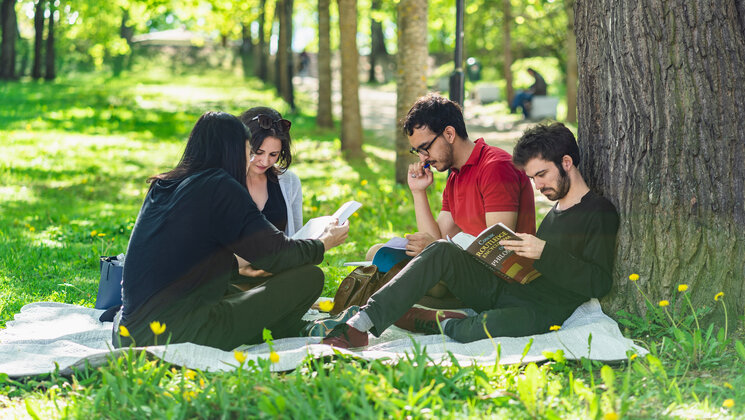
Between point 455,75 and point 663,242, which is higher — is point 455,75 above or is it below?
above

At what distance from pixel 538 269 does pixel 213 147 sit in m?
1.82

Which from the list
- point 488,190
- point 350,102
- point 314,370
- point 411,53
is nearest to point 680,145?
point 488,190

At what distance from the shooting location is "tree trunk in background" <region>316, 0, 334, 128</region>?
15914 mm

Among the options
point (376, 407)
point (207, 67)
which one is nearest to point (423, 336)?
point (376, 407)

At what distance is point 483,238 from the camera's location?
418 cm

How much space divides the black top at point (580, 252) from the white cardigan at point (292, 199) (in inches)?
64.1

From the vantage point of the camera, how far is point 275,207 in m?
5.34

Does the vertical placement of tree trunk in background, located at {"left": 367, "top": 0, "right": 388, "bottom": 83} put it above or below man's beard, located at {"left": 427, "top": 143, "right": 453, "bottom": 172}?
above

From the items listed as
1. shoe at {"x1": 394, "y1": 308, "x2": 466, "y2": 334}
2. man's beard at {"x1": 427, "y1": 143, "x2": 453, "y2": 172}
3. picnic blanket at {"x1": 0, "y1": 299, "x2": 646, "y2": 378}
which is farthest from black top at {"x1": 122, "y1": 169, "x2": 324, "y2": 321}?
man's beard at {"x1": 427, "y1": 143, "x2": 453, "y2": 172}

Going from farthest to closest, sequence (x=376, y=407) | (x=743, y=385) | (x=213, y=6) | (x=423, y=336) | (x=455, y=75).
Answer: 1. (x=213, y=6)
2. (x=455, y=75)
3. (x=423, y=336)
4. (x=743, y=385)
5. (x=376, y=407)

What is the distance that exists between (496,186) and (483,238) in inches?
27.5

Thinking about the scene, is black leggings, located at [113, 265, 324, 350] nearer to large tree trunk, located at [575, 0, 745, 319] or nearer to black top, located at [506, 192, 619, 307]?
black top, located at [506, 192, 619, 307]

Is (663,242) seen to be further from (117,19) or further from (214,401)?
(117,19)

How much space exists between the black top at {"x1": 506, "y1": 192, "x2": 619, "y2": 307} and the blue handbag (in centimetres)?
235
